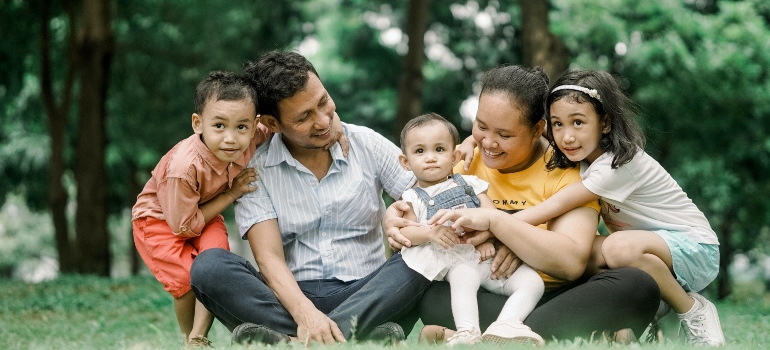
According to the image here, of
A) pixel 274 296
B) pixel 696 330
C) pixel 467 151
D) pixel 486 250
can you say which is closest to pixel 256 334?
pixel 274 296

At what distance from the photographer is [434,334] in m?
3.84

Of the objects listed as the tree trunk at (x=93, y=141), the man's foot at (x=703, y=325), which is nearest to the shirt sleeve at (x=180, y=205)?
the man's foot at (x=703, y=325)

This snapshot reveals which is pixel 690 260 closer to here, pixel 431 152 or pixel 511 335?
pixel 511 335

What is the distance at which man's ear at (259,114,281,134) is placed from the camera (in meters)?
4.19

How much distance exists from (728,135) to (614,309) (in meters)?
9.60

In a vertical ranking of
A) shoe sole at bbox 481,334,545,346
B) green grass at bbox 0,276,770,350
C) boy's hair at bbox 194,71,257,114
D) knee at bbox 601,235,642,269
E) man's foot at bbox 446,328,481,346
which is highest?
boy's hair at bbox 194,71,257,114

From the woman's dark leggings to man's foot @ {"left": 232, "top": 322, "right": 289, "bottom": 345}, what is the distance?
1105 millimetres

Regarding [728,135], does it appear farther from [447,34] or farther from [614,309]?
[614,309]

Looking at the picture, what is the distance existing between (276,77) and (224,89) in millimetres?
260

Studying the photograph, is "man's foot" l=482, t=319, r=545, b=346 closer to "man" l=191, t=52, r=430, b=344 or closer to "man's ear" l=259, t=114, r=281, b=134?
"man" l=191, t=52, r=430, b=344

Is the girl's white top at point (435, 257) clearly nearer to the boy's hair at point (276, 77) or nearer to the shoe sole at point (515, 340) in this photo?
the shoe sole at point (515, 340)

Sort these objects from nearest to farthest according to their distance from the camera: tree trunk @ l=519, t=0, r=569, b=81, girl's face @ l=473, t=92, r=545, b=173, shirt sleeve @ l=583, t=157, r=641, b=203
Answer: shirt sleeve @ l=583, t=157, r=641, b=203
girl's face @ l=473, t=92, r=545, b=173
tree trunk @ l=519, t=0, r=569, b=81

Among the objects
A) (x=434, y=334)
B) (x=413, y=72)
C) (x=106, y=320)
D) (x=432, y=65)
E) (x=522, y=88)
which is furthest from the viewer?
(x=432, y=65)

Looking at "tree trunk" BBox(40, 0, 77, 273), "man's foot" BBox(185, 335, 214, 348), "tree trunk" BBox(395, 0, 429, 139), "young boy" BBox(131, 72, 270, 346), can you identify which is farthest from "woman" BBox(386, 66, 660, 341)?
"tree trunk" BBox(40, 0, 77, 273)
